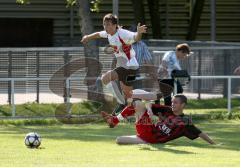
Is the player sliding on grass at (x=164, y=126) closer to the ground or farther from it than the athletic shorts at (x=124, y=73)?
closer to the ground

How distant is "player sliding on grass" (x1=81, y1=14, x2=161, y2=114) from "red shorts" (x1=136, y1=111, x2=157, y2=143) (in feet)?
5.26

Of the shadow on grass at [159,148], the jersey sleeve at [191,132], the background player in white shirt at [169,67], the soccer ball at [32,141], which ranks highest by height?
the background player in white shirt at [169,67]

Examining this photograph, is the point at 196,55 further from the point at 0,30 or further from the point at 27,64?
the point at 0,30

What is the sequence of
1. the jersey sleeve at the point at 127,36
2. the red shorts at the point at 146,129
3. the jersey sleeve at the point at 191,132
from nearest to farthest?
the jersey sleeve at the point at 191,132, the red shorts at the point at 146,129, the jersey sleeve at the point at 127,36

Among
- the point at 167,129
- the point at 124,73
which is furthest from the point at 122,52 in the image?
the point at 167,129

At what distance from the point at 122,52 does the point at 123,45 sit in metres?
0.26

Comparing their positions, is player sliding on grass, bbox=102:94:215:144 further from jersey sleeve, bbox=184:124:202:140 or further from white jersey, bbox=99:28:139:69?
white jersey, bbox=99:28:139:69

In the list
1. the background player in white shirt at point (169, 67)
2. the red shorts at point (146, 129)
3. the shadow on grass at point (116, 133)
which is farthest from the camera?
the background player in white shirt at point (169, 67)

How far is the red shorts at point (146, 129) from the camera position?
12492mm

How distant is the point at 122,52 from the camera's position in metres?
14.7

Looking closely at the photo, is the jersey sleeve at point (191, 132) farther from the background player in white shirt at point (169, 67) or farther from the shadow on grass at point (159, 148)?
the background player in white shirt at point (169, 67)

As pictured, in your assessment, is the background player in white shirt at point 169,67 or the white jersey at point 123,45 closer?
the white jersey at point 123,45

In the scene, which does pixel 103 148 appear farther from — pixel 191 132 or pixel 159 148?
pixel 191 132

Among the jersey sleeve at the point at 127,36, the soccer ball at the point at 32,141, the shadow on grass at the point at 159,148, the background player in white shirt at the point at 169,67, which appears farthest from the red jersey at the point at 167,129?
the background player in white shirt at the point at 169,67
